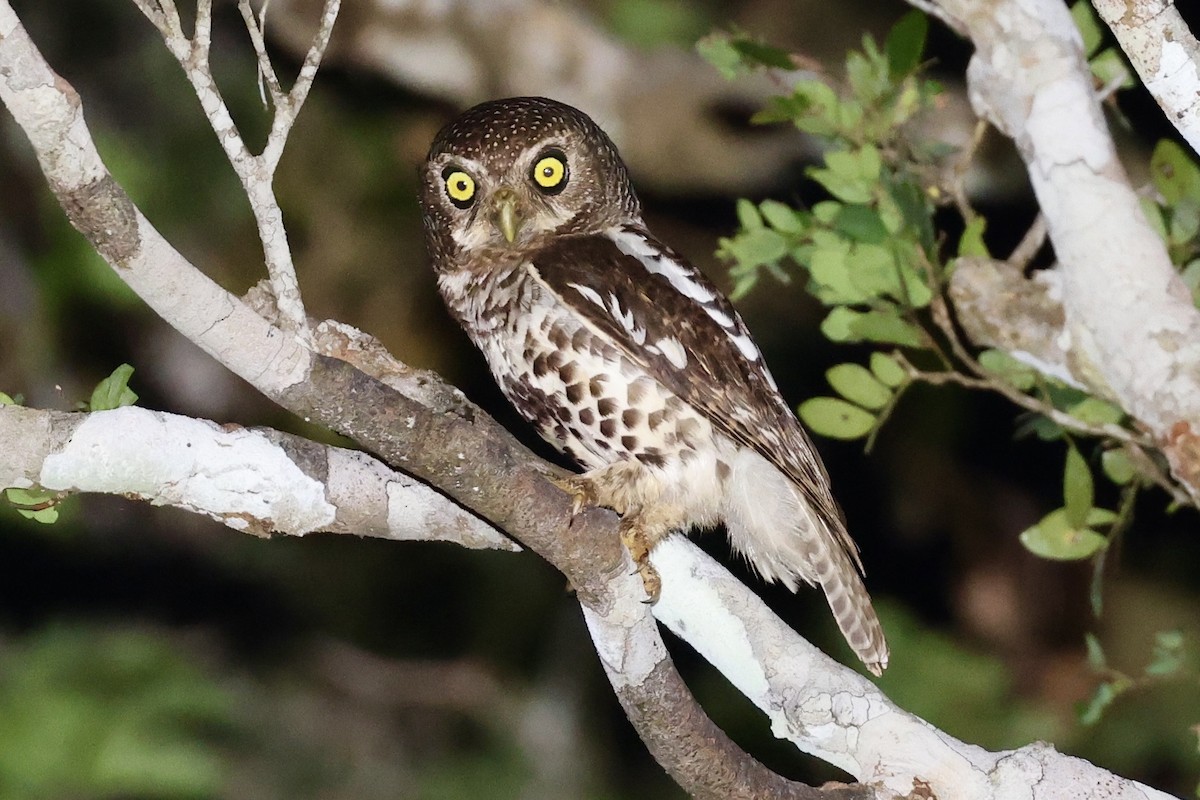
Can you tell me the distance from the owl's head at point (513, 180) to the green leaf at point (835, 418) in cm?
74

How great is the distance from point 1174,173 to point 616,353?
5.09ft

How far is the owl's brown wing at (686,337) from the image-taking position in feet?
10.1

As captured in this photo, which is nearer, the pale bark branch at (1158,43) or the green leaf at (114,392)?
the pale bark branch at (1158,43)

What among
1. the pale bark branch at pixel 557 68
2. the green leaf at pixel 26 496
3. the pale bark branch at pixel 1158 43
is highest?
the pale bark branch at pixel 557 68

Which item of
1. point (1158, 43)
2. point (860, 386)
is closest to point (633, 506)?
point (860, 386)

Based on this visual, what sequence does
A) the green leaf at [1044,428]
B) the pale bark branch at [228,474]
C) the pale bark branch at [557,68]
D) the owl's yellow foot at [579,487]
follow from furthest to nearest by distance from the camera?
the pale bark branch at [557,68] → the green leaf at [1044,428] → the owl's yellow foot at [579,487] → the pale bark branch at [228,474]

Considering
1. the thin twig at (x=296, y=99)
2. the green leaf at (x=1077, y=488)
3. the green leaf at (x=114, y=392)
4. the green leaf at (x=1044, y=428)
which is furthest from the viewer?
the green leaf at (x=1044, y=428)

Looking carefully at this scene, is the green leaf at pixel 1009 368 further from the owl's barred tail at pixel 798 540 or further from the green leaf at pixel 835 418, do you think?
the owl's barred tail at pixel 798 540

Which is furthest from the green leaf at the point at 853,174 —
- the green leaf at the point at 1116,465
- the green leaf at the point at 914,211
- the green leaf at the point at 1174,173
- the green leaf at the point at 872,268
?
the green leaf at the point at 1116,465

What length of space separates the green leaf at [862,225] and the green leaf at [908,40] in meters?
0.38

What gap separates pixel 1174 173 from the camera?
11.5ft

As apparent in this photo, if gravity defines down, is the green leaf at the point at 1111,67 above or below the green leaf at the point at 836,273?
above

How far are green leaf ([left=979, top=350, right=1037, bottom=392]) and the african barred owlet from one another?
25.8 inches

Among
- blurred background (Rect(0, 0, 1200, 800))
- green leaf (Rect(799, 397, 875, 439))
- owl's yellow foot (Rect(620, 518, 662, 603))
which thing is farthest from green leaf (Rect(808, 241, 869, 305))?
blurred background (Rect(0, 0, 1200, 800))
